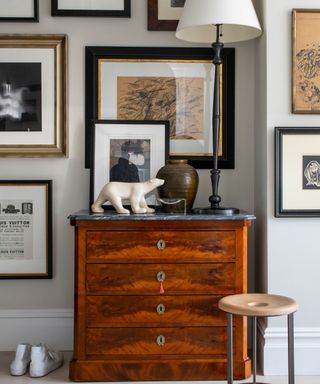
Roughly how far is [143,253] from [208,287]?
348 millimetres

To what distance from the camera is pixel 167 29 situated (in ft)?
9.78

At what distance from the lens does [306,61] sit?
106 inches

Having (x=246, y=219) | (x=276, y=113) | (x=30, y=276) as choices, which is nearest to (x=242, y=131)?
(x=276, y=113)

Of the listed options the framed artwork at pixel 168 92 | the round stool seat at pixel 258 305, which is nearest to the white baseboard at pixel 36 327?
the framed artwork at pixel 168 92

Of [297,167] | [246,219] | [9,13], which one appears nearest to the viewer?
[246,219]

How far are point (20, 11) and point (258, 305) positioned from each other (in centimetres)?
202

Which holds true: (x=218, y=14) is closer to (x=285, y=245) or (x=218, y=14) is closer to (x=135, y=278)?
(x=285, y=245)

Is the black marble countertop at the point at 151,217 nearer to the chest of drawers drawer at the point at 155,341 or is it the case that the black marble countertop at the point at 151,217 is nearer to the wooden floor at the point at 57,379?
the chest of drawers drawer at the point at 155,341

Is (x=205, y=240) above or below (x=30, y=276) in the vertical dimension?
above

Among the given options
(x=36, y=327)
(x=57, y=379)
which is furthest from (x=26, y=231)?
(x=57, y=379)

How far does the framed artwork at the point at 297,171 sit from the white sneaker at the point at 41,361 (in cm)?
134

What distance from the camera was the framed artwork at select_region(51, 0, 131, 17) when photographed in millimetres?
2965

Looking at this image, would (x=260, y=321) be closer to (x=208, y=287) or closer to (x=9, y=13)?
(x=208, y=287)

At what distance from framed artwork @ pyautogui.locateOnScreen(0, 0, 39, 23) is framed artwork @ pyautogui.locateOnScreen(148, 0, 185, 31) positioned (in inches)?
24.9
